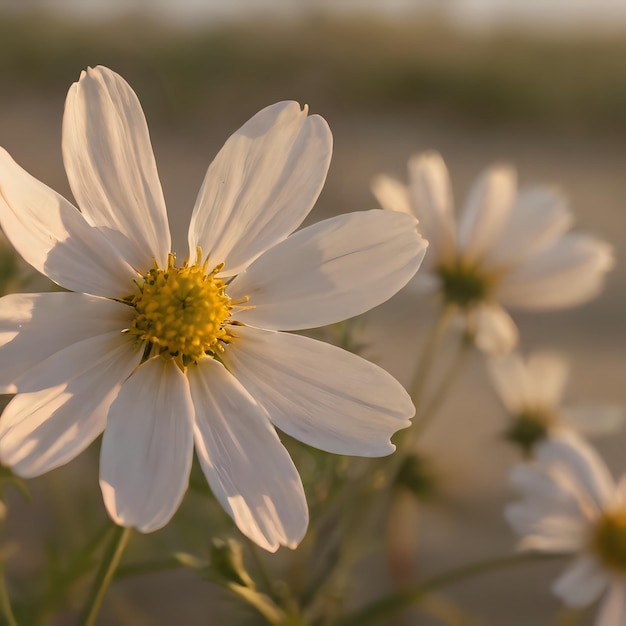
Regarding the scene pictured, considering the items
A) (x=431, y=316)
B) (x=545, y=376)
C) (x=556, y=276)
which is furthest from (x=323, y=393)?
(x=431, y=316)

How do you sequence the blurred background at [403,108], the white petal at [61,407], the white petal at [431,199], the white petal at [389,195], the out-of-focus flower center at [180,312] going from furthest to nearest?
the blurred background at [403,108], the white petal at [431,199], the white petal at [389,195], the out-of-focus flower center at [180,312], the white petal at [61,407]

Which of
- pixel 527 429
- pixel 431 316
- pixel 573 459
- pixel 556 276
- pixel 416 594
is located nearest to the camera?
pixel 416 594

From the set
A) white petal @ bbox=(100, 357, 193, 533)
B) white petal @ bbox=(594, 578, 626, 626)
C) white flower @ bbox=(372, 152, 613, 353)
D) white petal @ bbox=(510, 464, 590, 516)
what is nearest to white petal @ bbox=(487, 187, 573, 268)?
white flower @ bbox=(372, 152, 613, 353)

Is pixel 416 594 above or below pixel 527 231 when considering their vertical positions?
below

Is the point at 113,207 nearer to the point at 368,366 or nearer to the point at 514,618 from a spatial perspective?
the point at 368,366

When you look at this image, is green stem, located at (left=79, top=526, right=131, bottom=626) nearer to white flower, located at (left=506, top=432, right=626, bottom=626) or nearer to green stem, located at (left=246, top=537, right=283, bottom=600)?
green stem, located at (left=246, top=537, right=283, bottom=600)

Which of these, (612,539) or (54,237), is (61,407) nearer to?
(54,237)

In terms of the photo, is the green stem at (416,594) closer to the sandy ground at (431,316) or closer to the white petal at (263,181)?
the sandy ground at (431,316)

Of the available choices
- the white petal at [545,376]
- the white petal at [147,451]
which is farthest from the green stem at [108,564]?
the white petal at [545,376]
